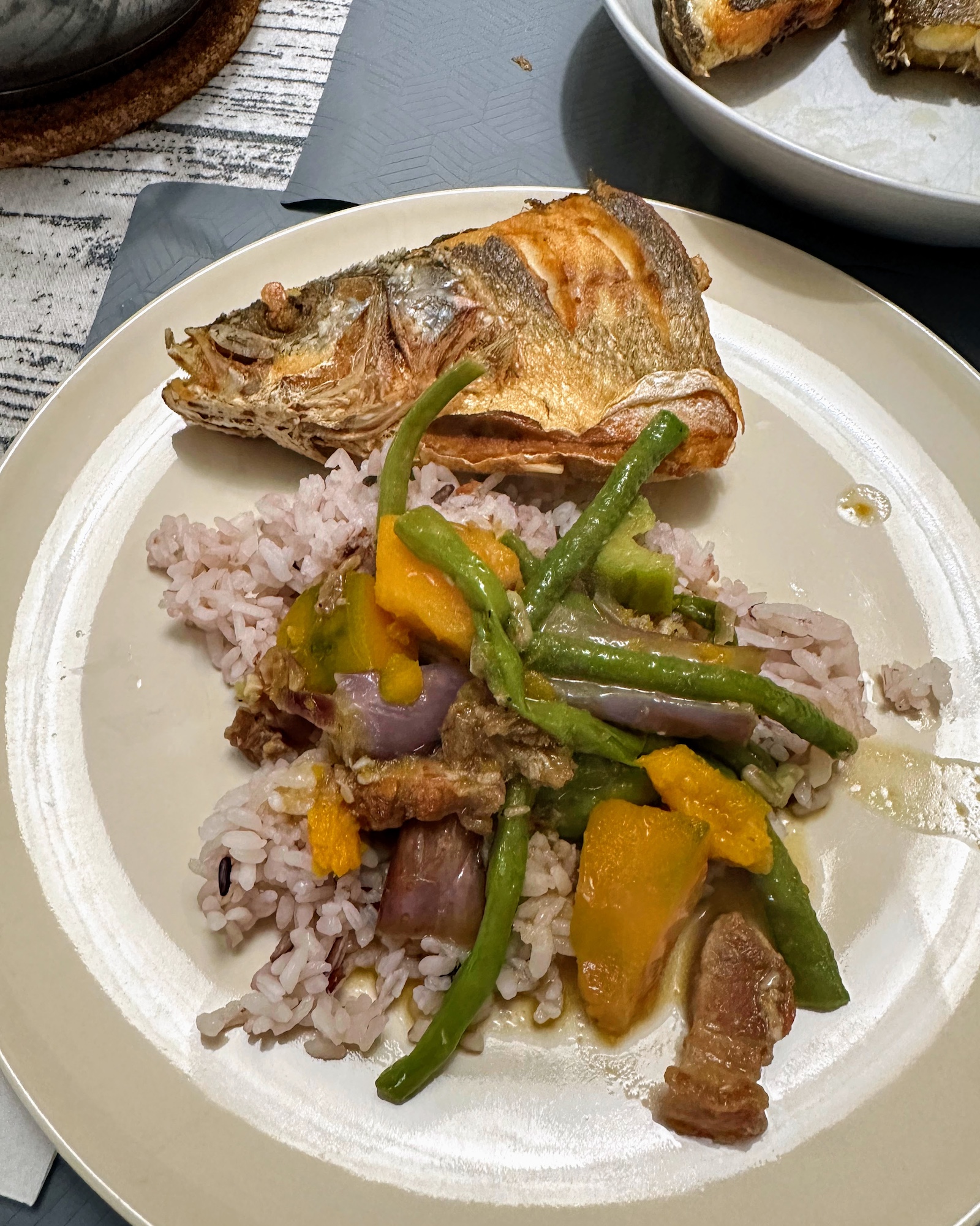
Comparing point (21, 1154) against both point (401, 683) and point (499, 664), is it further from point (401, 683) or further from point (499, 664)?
point (499, 664)

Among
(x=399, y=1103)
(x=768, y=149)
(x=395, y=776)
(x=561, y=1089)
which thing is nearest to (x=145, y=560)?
(x=395, y=776)

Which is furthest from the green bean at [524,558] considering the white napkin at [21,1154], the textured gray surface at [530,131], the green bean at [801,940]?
the textured gray surface at [530,131]

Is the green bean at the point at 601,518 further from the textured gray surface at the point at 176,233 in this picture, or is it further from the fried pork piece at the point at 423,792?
the textured gray surface at the point at 176,233

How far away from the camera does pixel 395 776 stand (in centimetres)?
184

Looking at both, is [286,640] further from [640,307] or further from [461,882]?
[640,307]

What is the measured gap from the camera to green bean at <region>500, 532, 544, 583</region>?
2.03 meters

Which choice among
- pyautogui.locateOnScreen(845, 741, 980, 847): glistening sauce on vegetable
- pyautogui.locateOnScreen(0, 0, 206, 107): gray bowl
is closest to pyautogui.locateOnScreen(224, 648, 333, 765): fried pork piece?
pyautogui.locateOnScreen(845, 741, 980, 847): glistening sauce on vegetable

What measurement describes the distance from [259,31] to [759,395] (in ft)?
8.83

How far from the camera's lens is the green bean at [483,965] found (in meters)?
1.74

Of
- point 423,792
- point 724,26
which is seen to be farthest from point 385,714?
point 724,26

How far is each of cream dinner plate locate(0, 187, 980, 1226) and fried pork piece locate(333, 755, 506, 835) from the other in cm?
41

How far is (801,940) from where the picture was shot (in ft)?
6.12

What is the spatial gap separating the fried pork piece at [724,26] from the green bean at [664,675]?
205 cm

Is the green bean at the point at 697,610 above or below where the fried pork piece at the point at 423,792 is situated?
above
